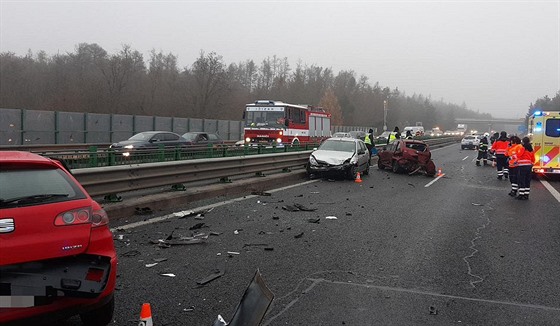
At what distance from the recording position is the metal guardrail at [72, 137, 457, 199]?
8.16 meters

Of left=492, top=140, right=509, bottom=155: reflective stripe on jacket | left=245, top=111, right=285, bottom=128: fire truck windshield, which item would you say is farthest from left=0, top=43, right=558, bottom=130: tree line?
left=492, top=140, right=509, bottom=155: reflective stripe on jacket

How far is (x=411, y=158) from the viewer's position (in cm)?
1984

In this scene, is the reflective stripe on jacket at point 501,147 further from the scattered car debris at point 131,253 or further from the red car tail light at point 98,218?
the red car tail light at point 98,218

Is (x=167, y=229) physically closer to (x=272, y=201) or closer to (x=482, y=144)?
(x=272, y=201)

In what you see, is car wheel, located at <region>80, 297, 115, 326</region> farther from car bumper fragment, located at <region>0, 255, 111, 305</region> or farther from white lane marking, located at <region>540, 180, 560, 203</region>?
white lane marking, located at <region>540, 180, 560, 203</region>

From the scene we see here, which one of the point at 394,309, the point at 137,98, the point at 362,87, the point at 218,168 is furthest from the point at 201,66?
the point at 362,87

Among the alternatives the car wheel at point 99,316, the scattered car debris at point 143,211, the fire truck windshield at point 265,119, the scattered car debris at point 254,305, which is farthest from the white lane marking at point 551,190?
the car wheel at point 99,316

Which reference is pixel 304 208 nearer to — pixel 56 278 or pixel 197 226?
pixel 197 226

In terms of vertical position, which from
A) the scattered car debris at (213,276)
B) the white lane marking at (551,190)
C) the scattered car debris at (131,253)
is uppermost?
the scattered car debris at (131,253)

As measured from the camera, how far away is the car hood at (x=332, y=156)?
16562 millimetres

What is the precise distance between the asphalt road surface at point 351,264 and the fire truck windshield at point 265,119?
14.5 meters

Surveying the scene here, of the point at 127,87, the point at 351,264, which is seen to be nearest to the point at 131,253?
the point at 351,264

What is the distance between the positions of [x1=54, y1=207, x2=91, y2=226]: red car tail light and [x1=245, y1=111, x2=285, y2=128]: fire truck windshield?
2196 cm

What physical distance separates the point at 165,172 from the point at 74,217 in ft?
22.2
